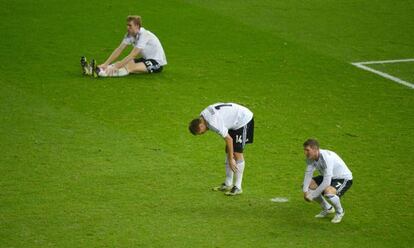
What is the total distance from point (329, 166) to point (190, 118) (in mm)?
4759

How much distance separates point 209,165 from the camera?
12109mm

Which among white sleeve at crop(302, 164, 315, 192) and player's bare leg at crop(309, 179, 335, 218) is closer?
white sleeve at crop(302, 164, 315, 192)

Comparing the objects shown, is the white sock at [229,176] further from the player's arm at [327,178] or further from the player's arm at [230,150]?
the player's arm at [327,178]

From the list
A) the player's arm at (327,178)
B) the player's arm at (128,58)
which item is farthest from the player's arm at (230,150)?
the player's arm at (128,58)

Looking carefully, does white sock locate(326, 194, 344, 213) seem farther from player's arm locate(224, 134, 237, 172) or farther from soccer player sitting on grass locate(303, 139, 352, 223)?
player's arm locate(224, 134, 237, 172)

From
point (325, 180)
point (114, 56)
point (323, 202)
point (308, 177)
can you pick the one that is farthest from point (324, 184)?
point (114, 56)

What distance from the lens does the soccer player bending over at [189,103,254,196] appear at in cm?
1024

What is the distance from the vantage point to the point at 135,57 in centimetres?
1672

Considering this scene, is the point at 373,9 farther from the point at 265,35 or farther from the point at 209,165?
the point at 209,165

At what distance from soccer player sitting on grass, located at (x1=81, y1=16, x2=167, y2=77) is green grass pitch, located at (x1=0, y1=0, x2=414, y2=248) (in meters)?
0.31

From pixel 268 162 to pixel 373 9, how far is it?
1194 centimetres

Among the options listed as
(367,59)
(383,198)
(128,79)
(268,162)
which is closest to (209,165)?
(268,162)

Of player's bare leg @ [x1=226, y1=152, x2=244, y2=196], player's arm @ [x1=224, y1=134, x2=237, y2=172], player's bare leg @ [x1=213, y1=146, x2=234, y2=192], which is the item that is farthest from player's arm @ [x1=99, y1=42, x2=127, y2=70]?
player's arm @ [x1=224, y1=134, x2=237, y2=172]

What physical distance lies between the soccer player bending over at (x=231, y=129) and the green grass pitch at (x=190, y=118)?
1.11 feet
